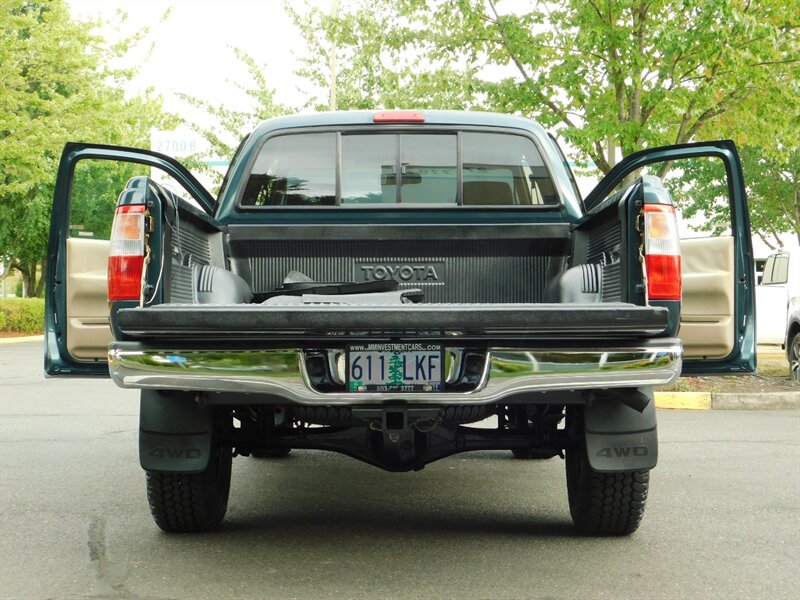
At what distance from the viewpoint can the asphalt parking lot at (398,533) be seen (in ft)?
12.7

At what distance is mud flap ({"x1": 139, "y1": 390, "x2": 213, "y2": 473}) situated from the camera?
4.34 metres

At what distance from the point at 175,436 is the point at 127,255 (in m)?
0.94

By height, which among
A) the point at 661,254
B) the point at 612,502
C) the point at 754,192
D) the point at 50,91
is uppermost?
the point at 50,91

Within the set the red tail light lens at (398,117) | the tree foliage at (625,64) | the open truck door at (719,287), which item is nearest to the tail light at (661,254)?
the open truck door at (719,287)

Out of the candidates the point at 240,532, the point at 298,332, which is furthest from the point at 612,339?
the point at 240,532

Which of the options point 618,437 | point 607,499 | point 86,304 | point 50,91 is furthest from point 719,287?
point 50,91

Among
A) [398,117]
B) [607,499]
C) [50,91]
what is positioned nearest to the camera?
[607,499]

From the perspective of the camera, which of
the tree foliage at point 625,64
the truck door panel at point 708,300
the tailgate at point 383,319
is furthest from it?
the tree foliage at point 625,64

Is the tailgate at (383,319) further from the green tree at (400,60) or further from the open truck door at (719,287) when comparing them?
the green tree at (400,60)

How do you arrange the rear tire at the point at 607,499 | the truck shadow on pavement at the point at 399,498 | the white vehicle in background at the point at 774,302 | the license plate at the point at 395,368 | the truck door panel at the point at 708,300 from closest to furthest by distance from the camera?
the license plate at the point at 395,368 < the rear tire at the point at 607,499 < the truck door panel at the point at 708,300 < the truck shadow on pavement at the point at 399,498 < the white vehicle in background at the point at 774,302

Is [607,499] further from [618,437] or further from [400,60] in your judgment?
[400,60]

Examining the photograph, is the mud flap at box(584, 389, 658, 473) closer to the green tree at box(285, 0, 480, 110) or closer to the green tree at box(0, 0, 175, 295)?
the green tree at box(285, 0, 480, 110)

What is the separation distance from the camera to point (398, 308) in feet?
11.9

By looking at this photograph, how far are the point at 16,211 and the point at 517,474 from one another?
2733 cm
